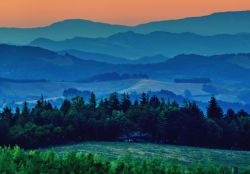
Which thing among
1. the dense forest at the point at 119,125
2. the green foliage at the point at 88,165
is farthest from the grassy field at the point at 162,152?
the green foliage at the point at 88,165

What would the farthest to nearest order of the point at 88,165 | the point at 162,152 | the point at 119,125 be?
the point at 119,125
the point at 162,152
the point at 88,165

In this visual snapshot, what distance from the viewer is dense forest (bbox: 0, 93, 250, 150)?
114 m

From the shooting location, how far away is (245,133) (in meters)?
142

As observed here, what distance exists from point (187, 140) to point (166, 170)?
95.6 m

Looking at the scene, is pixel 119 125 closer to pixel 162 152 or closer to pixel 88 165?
pixel 162 152

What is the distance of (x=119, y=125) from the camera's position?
130 meters

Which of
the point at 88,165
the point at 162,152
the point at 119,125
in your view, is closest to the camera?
the point at 88,165

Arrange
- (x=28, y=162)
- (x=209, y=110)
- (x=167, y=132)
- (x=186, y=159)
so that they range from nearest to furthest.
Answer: (x=28, y=162) < (x=186, y=159) < (x=167, y=132) < (x=209, y=110)

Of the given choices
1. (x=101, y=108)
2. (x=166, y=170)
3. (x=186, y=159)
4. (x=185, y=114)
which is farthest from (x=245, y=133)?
(x=166, y=170)

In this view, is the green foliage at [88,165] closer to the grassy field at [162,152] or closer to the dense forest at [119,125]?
the grassy field at [162,152]

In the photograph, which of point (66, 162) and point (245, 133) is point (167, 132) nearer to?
point (245, 133)

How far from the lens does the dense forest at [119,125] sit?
375 ft

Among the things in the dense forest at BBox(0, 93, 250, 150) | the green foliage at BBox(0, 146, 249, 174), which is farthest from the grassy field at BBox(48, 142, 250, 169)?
the green foliage at BBox(0, 146, 249, 174)

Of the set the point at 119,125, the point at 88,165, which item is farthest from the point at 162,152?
the point at 88,165
